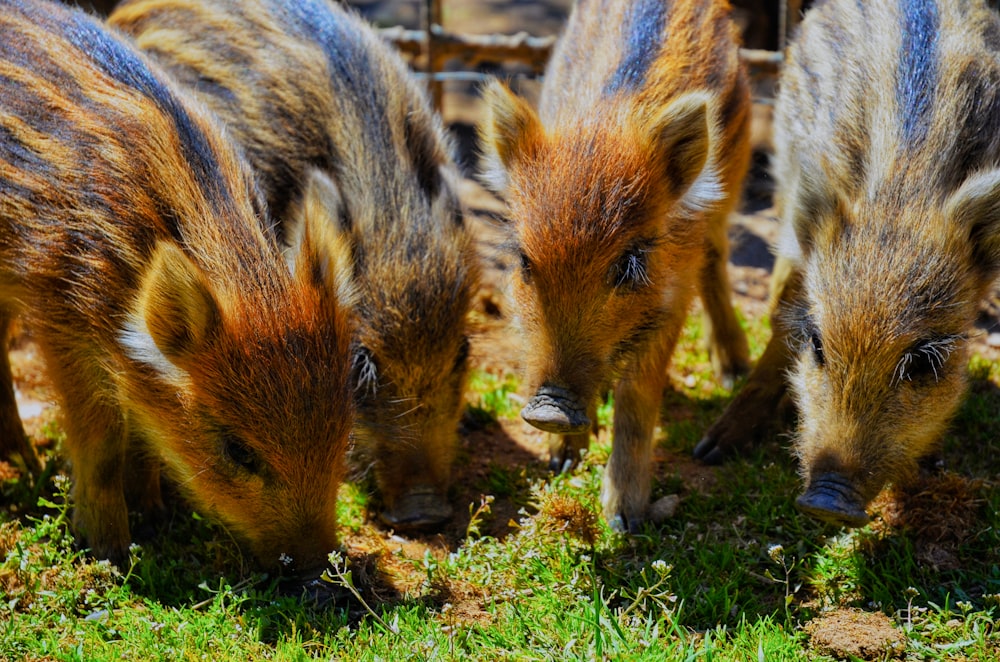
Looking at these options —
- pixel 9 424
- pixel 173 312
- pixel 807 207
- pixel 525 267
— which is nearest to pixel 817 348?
pixel 807 207

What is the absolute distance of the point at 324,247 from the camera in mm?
4070

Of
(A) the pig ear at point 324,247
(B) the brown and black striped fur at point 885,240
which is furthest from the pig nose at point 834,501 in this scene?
(A) the pig ear at point 324,247

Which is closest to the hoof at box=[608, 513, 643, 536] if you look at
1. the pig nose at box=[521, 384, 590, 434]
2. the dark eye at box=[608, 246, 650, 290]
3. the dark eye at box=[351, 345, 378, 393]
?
the pig nose at box=[521, 384, 590, 434]

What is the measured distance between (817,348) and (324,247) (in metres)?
1.85

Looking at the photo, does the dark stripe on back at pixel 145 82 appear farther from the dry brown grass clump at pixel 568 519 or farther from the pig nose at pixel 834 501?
the pig nose at pixel 834 501

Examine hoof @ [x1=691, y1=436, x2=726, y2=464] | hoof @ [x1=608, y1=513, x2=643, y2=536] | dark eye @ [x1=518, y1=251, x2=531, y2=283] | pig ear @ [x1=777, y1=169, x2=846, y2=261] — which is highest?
pig ear @ [x1=777, y1=169, x2=846, y2=261]

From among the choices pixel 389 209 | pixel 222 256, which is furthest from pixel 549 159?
pixel 222 256

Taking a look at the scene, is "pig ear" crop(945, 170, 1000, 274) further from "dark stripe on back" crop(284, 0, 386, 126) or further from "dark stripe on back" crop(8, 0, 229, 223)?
"dark stripe on back" crop(8, 0, 229, 223)

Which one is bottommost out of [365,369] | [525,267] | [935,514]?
[935,514]

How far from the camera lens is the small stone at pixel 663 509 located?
4.43 metres

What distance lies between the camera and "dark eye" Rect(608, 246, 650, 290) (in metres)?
4.11

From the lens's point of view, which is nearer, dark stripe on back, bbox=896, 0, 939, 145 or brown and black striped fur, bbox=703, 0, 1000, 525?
brown and black striped fur, bbox=703, 0, 1000, 525

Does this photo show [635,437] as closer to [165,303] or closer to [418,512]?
[418,512]

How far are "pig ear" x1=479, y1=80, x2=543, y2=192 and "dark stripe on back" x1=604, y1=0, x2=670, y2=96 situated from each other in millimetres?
377
